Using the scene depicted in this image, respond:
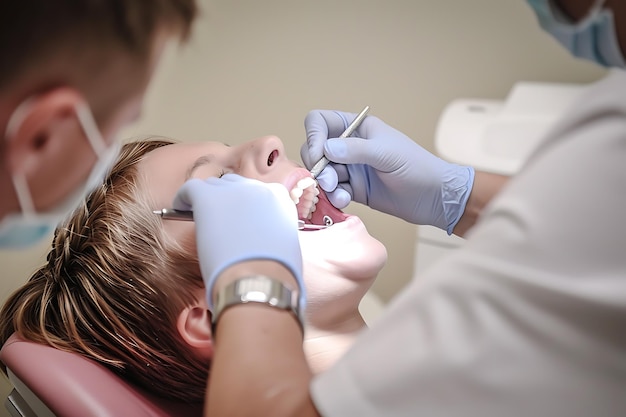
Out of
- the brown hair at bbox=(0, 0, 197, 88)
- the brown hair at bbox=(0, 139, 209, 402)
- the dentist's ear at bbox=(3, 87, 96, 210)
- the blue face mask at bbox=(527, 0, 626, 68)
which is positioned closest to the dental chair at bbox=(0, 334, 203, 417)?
the brown hair at bbox=(0, 139, 209, 402)

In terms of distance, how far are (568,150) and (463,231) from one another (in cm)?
64

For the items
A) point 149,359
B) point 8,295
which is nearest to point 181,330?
point 149,359

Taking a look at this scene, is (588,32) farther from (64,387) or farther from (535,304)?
(64,387)

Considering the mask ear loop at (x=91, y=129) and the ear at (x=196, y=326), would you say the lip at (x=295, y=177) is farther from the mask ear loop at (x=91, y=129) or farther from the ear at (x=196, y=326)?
the mask ear loop at (x=91, y=129)

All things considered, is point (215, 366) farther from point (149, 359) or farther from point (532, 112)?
point (532, 112)

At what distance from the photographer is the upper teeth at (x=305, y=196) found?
970 mm

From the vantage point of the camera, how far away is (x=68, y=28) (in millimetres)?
440

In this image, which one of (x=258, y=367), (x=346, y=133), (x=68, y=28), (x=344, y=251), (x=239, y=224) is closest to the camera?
(x=68, y=28)

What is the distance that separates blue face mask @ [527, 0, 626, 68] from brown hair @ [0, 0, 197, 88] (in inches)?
12.2

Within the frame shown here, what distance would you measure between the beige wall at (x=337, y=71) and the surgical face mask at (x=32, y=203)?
410mm

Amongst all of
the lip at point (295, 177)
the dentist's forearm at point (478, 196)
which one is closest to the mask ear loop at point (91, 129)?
the lip at point (295, 177)

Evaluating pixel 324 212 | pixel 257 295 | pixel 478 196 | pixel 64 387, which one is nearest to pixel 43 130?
pixel 257 295

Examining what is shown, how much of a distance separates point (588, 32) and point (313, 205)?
0.58 metres

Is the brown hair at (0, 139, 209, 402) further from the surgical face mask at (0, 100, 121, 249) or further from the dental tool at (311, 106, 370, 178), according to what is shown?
the surgical face mask at (0, 100, 121, 249)
